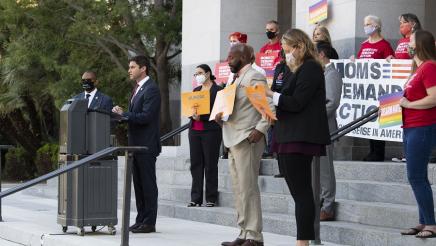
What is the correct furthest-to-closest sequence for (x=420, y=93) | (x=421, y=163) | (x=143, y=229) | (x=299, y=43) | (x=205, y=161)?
1. (x=205, y=161)
2. (x=143, y=229)
3. (x=420, y=93)
4. (x=421, y=163)
5. (x=299, y=43)

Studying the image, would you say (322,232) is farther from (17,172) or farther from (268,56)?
(17,172)

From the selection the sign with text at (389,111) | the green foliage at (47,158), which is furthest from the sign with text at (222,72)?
the green foliage at (47,158)

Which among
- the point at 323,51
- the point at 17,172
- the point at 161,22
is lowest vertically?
the point at 17,172

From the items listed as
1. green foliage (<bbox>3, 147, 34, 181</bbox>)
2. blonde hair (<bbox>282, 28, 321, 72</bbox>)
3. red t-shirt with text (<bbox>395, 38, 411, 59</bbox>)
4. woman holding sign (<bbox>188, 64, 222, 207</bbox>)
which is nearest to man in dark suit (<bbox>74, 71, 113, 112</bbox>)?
woman holding sign (<bbox>188, 64, 222, 207</bbox>)

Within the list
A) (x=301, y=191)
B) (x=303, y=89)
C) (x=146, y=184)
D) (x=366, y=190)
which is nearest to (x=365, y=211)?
(x=366, y=190)

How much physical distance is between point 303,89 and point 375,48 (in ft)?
16.3

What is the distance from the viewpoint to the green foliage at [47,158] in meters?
28.5

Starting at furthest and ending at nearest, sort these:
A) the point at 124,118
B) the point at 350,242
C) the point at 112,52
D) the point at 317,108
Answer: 1. the point at 112,52
2. the point at 124,118
3. the point at 350,242
4. the point at 317,108

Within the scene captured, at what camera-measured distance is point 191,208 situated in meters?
13.5

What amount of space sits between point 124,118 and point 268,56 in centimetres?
432

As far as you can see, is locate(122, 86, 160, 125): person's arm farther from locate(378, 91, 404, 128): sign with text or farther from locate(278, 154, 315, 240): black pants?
locate(278, 154, 315, 240): black pants

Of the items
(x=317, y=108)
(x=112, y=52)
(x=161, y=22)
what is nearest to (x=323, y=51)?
(x=317, y=108)

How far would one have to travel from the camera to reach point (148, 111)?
11.1 meters

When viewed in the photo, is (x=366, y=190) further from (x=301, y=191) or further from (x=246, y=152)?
(x=301, y=191)
